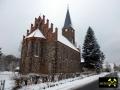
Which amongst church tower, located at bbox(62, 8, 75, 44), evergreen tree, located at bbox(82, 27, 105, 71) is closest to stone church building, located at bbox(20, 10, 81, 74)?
evergreen tree, located at bbox(82, 27, 105, 71)

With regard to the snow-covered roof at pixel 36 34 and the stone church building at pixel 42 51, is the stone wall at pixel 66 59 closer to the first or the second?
the stone church building at pixel 42 51

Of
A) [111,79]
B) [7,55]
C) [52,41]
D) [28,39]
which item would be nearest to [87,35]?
[52,41]

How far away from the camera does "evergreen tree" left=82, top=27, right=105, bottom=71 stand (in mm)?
57594

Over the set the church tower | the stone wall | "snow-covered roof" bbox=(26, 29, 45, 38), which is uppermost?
the church tower

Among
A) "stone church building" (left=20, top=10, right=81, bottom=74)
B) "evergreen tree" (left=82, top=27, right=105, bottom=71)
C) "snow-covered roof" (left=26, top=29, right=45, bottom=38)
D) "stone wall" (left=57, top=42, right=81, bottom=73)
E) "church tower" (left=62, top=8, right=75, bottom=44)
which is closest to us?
"stone church building" (left=20, top=10, right=81, bottom=74)

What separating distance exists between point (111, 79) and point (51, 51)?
132 ft

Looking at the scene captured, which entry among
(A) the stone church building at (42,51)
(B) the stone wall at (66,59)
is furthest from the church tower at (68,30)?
(A) the stone church building at (42,51)

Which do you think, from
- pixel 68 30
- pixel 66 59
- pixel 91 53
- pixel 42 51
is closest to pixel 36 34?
pixel 42 51

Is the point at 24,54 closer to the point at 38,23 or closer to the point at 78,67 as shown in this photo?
the point at 38,23

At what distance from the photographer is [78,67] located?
6800 cm

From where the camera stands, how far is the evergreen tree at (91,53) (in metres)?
57.6

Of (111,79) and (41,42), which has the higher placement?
(41,42)

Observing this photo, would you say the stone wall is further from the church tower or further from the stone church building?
the church tower

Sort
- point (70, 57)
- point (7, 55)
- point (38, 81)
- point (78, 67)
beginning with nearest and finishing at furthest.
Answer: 1. point (38, 81)
2. point (70, 57)
3. point (78, 67)
4. point (7, 55)
